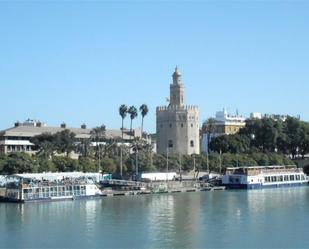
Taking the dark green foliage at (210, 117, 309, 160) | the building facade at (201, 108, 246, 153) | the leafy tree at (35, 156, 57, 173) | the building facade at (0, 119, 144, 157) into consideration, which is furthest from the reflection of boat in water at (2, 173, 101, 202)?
the building facade at (201, 108, 246, 153)

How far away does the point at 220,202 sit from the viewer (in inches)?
2554

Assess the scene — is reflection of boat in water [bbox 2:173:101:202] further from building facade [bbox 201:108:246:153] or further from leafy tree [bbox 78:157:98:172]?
building facade [bbox 201:108:246:153]

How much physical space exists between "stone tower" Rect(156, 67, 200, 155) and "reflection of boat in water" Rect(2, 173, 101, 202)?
3414 cm

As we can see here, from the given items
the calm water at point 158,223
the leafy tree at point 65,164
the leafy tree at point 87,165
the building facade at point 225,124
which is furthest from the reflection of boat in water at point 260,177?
the building facade at point 225,124

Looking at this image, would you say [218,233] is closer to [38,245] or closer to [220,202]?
[38,245]

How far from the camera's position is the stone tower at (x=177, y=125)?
104m

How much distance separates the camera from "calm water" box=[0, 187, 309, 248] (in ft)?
133

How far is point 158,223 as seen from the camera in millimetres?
48469

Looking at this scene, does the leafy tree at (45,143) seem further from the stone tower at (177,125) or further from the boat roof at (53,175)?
the stone tower at (177,125)

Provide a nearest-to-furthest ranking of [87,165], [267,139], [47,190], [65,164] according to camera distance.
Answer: [47,190], [65,164], [87,165], [267,139]

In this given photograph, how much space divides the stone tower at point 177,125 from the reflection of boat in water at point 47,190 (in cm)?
3414

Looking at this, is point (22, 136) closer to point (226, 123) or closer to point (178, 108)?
point (178, 108)

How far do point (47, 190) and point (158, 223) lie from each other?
2076 cm

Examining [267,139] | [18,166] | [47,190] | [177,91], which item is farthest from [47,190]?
[267,139]
